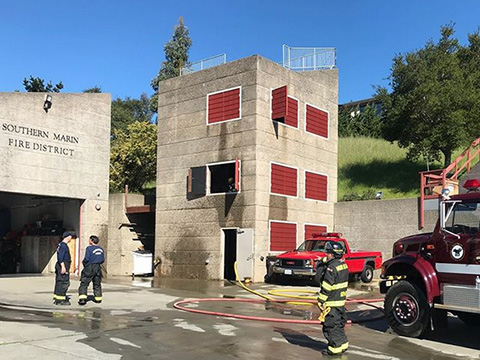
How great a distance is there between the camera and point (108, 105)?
81.0 feet

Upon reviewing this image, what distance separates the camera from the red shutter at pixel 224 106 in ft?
71.4

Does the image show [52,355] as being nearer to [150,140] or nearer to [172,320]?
[172,320]

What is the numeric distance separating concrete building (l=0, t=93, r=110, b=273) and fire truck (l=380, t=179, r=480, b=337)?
657 inches

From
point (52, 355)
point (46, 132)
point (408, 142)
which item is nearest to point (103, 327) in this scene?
point (52, 355)

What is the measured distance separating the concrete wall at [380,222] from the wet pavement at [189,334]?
29.5 feet

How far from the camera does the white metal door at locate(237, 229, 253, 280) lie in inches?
808

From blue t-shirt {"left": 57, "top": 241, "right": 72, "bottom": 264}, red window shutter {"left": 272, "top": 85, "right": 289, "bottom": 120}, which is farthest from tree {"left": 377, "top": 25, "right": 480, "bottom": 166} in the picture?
blue t-shirt {"left": 57, "top": 241, "right": 72, "bottom": 264}

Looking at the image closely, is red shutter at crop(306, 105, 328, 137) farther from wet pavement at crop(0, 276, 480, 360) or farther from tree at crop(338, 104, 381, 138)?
tree at crop(338, 104, 381, 138)

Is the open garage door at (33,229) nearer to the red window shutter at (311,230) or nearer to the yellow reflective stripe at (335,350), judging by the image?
the red window shutter at (311,230)

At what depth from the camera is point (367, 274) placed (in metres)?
19.5

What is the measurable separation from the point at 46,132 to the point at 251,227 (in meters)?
9.84

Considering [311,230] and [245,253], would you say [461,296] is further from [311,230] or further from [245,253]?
[311,230]

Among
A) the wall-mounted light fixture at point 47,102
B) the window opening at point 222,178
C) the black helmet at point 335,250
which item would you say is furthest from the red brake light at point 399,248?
the wall-mounted light fixture at point 47,102

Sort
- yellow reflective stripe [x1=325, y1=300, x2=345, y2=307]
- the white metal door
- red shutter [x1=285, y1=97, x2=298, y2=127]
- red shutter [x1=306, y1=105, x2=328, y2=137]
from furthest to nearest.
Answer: red shutter [x1=306, y1=105, x2=328, y2=137]
red shutter [x1=285, y1=97, x2=298, y2=127]
the white metal door
yellow reflective stripe [x1=325, y1=300, x2=345, y2=307]
